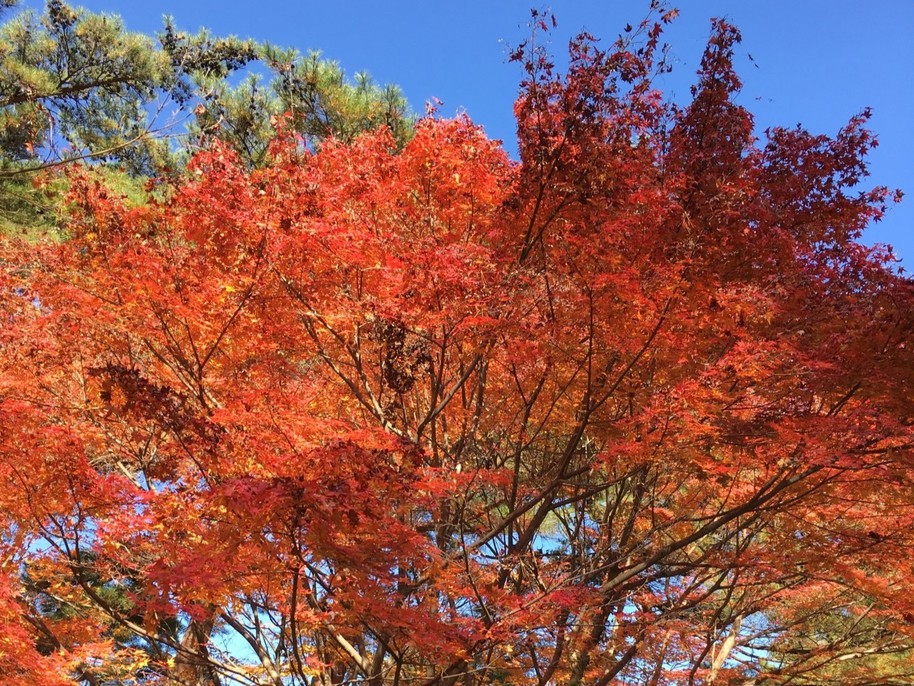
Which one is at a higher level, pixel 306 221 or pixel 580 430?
pixel 306 221

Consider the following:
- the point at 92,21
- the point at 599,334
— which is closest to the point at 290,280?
the point at 599,334

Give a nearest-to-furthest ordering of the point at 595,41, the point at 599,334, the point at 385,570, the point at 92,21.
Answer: the point at 385,570, the point at 595,41, the point at 599,334, the point at 92,21

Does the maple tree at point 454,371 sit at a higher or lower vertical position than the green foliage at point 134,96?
lower

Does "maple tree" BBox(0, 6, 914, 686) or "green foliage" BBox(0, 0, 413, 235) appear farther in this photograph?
"green foliage" BBox(0, 0, 413, 235)

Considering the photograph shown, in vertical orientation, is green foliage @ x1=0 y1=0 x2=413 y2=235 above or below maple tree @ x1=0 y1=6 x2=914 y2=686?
above

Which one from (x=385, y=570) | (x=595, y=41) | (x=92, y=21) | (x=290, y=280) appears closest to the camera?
(x=385, y=570)

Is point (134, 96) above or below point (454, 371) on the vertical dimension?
above

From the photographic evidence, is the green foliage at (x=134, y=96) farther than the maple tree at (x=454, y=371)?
Yes

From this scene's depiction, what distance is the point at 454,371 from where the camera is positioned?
25.0ft

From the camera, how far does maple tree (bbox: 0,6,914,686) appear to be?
512 cm

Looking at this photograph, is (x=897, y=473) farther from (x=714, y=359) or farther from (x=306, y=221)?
(x=306, y=221)

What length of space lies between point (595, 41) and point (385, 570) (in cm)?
411

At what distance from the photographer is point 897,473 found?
575cm

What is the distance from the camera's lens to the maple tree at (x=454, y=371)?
5.12 m
